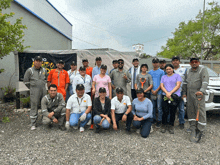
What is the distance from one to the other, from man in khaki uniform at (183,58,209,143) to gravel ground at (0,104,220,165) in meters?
0.27

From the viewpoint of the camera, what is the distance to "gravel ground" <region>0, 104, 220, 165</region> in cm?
Answer: 261

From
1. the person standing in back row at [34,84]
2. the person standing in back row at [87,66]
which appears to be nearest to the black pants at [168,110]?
the person standing in back row at [87,66]

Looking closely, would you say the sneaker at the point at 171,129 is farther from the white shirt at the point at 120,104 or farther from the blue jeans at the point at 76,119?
→ the blue jeans at the point at 76,119

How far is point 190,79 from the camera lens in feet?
11.7

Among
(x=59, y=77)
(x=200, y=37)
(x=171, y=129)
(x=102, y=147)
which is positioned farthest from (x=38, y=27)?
(x=200, y=37)

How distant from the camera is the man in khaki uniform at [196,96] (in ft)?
11.0

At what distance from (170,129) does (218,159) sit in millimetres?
1228

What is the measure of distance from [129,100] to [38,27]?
9320 mm

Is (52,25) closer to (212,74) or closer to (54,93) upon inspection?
(54,93)

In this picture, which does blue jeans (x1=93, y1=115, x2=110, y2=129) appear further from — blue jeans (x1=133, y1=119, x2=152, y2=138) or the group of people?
blue jeans (x1=133, y1=119, x2=152, y2=138)

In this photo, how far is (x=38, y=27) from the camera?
32.4 feet

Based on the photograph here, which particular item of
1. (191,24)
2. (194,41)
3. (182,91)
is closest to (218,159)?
(182,91)

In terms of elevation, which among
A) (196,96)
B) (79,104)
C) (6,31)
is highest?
(6,31)

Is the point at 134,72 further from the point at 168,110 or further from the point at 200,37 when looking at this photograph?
the point at 200,37
